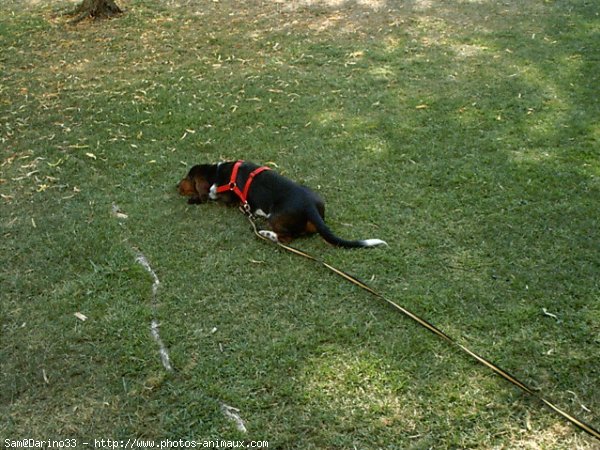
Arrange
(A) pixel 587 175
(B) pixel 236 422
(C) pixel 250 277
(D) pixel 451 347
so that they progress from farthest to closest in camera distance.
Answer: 1. (A) pixel 587 175
2. (C) pixel 250 277
3. (D) pixel 451 347
4. (B) pixel 236 422

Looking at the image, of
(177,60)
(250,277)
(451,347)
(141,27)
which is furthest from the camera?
(141,27)

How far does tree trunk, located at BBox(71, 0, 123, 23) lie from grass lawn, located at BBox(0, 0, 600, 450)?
190 cm

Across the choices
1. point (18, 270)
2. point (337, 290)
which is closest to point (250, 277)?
point (337, 290)

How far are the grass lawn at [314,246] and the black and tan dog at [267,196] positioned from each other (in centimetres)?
12

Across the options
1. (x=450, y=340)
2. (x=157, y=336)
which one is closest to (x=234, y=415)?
(x=157, y=336)

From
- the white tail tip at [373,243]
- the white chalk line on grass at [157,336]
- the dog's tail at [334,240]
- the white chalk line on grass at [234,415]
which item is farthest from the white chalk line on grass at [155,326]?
the white tail tip at [373,243]

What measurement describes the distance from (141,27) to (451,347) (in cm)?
763

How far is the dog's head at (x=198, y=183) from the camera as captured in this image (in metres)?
4.72

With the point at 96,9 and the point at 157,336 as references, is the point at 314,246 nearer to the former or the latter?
the point at 157,336

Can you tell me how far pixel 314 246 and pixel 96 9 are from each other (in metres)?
7.35

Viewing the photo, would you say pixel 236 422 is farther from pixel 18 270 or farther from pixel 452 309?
pixel 18 270

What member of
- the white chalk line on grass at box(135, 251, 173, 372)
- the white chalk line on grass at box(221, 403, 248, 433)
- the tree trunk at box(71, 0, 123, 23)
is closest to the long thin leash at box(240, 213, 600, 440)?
the white chalk line on grass at box(135, 251, 173, 372)

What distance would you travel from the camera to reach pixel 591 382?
2.99 metres

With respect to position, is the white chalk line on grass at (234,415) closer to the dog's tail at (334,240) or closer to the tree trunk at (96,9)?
the dog's tail at (334,240)
